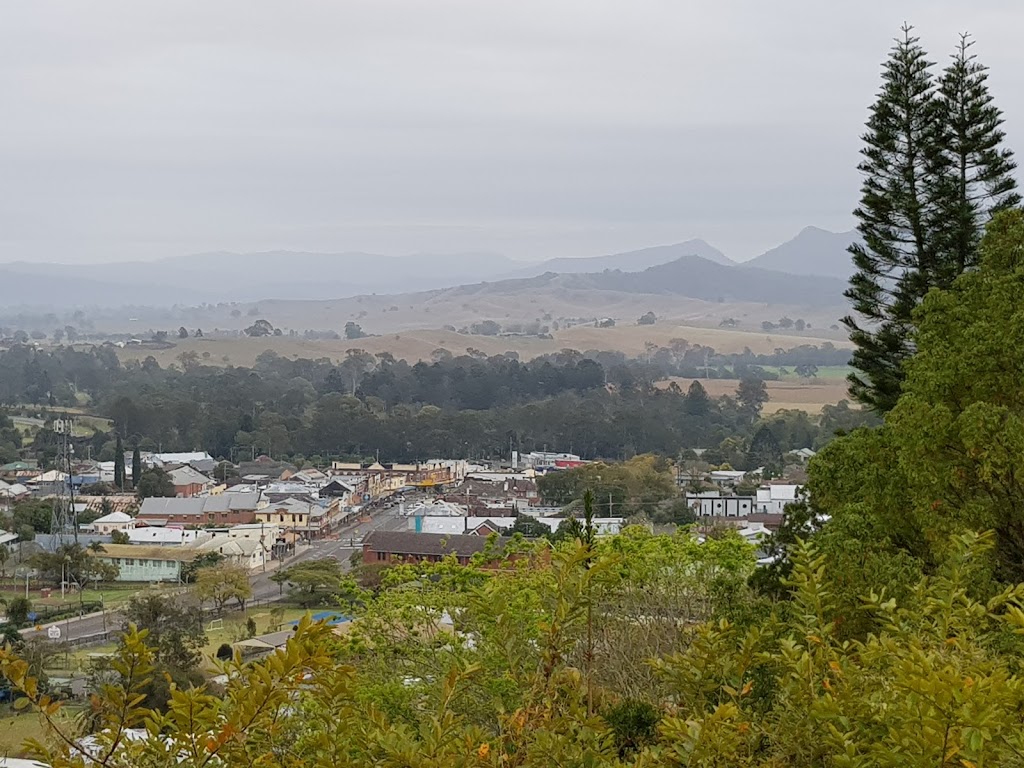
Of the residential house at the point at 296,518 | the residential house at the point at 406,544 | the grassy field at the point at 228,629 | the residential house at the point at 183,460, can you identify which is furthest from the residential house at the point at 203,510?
the grassy field at the point at 228,629

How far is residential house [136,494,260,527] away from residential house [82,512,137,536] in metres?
1.29

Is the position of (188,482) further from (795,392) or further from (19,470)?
(795,392)

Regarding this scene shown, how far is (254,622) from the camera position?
69.0 feet

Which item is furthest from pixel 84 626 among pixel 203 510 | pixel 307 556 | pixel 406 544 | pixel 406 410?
pixel 406 410

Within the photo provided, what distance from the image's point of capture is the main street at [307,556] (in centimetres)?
2131

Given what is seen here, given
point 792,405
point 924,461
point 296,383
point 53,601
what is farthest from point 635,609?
point 296,383

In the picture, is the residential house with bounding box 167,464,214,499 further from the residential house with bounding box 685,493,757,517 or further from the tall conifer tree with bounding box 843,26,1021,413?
the tall conifer tree with bounding box 843,26,1021,413

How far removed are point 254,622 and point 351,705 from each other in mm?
19232

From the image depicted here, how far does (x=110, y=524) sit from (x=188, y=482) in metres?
7.66

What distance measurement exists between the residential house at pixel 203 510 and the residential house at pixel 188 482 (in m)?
2.56

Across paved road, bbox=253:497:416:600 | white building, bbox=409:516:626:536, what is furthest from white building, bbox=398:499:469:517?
white building, bbox=409:516:626:536

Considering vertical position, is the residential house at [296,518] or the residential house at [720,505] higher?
the residential house at [720,505]

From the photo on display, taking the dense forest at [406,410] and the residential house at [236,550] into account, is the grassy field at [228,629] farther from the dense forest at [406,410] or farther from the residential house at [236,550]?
the dense forest at [406,410]

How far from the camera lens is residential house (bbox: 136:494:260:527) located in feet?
112
